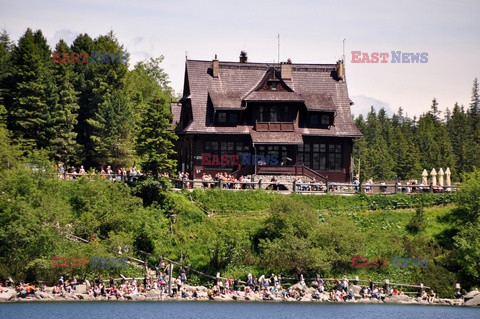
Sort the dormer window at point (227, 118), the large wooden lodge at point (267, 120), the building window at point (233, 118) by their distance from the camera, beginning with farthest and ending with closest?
the building window at point (233, 118) < the dormer window at point (227, 118) < the large wooden lodge at point (267, 120)

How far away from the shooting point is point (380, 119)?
159750 millimetres

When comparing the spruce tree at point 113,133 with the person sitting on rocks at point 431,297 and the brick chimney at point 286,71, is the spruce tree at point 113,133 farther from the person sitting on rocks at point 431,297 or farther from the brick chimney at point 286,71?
the person sitting on rocks at point 431,297

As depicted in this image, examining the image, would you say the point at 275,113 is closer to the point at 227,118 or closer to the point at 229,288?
the point at 227,118

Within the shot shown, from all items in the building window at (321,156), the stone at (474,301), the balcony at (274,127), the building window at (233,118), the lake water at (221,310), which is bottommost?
the lake water at (221,310)

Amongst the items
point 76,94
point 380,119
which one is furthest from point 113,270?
point 380,119

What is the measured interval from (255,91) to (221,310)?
22.4 meters

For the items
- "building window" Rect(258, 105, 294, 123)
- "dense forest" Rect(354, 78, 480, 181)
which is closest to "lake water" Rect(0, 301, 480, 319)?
"building window" Rect(258, 105, 294, 123)

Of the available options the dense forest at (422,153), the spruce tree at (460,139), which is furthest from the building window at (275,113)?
the spruce tree at (460,139)

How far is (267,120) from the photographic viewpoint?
68.7m

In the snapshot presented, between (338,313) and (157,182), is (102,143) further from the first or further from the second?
(338,313)

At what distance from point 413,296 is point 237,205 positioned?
13.2m

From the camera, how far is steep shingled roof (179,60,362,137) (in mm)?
68375

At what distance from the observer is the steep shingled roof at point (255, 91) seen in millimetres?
68375

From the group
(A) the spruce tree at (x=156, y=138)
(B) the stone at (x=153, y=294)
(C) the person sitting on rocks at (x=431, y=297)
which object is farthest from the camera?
(A) the spruce tree at (x=156, y=138)
